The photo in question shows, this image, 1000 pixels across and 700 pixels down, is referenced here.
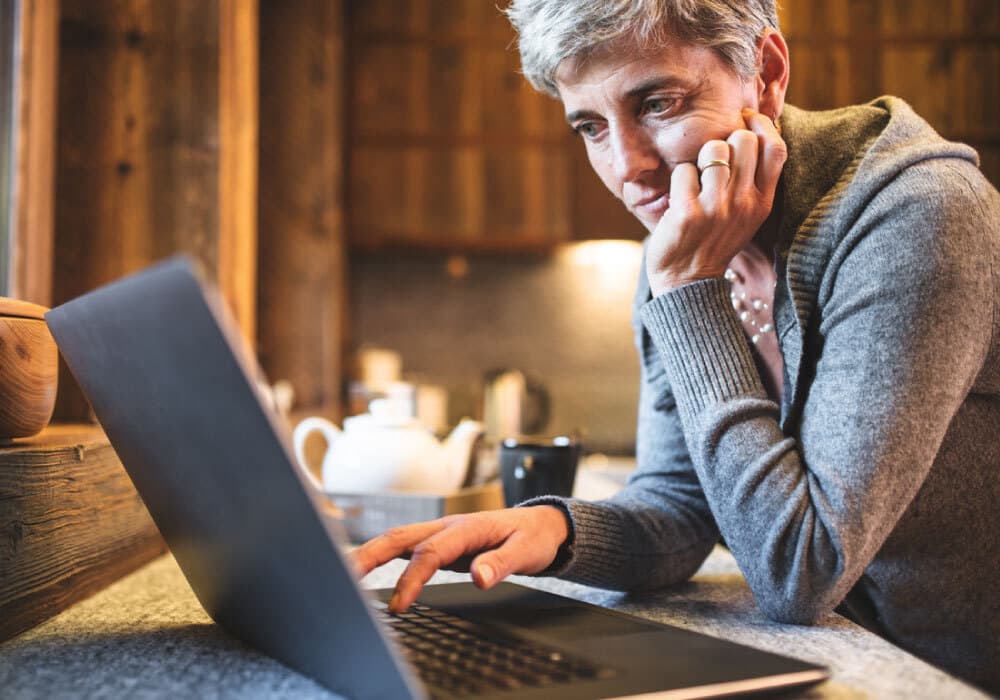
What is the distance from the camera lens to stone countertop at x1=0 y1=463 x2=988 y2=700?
0.56 m

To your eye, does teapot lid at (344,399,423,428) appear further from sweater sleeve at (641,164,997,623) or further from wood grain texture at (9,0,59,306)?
wood grain texture at (9,0,59,306)

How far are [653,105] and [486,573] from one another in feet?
1.63

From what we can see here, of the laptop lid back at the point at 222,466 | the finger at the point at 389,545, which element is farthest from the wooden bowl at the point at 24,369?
the finger at the point at 389,545

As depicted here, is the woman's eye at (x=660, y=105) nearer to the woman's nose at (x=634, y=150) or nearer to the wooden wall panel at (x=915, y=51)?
the woman's nose at (x=634, y=150)

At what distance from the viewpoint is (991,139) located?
3828 mm

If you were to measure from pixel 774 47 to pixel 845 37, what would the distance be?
10.3ft

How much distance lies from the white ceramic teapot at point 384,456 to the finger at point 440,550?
1.32 ft

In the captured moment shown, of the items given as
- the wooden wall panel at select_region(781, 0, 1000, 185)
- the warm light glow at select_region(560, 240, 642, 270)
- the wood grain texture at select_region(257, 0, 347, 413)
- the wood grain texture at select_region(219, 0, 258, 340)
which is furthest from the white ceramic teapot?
the wooden wall panel at select_region(781, 0, 1000, 185)

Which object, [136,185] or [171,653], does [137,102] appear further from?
[171,653]

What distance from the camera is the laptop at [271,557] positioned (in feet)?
1.49

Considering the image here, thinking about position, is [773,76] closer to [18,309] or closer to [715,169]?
[715,169]

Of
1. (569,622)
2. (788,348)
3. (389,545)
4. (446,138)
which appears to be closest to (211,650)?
Answer: (389,545)

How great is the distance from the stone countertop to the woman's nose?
Answer: 421 millimetres

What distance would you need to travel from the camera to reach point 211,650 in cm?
66
